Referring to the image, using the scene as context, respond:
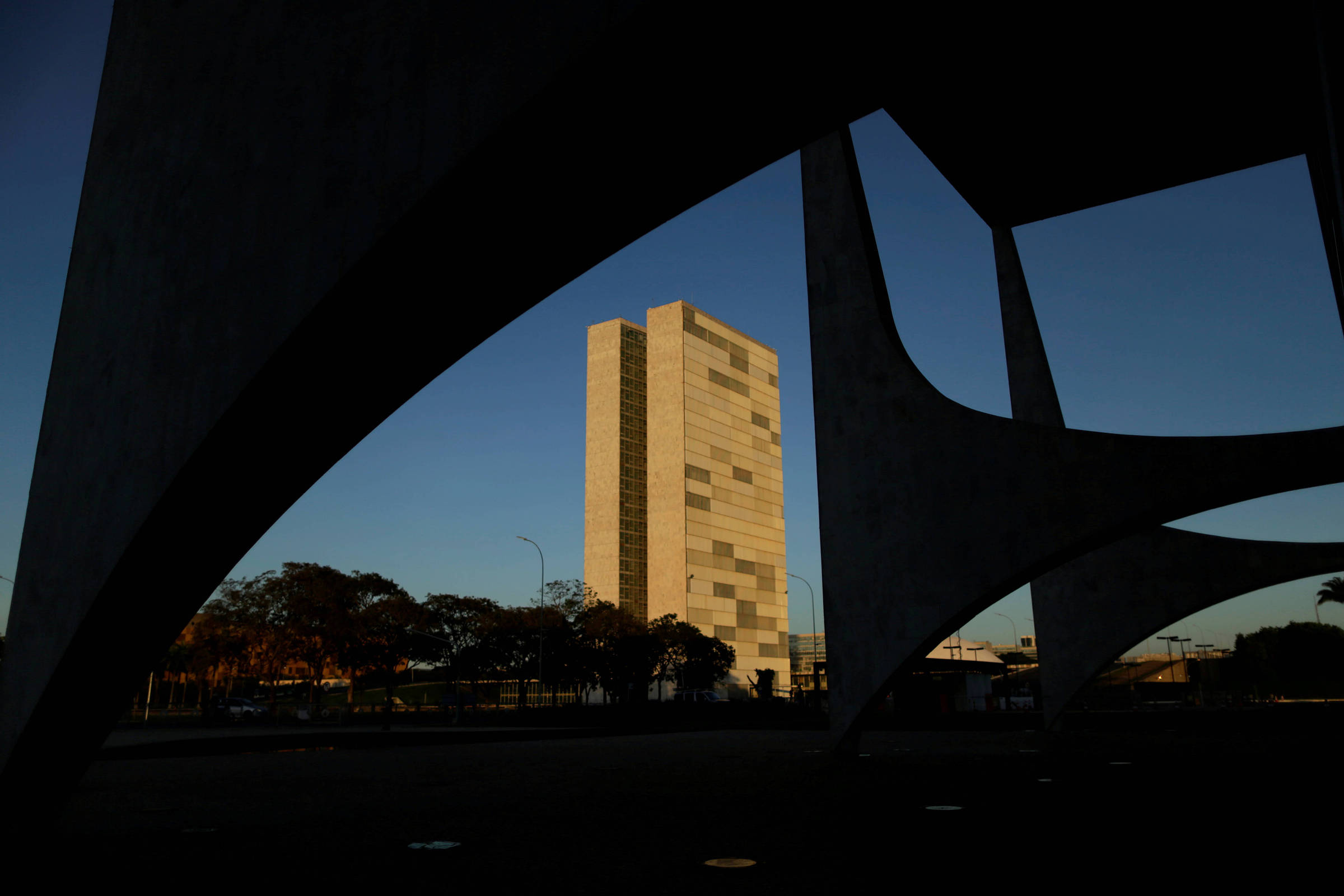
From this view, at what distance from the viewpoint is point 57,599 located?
21.4 ft

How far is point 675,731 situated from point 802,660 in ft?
492

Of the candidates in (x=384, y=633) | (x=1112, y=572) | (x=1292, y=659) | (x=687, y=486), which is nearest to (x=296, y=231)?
(x=1112, y=572)

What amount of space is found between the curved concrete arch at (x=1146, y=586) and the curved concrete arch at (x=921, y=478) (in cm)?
784

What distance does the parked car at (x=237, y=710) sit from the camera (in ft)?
131

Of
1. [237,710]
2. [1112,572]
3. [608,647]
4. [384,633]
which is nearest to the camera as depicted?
[1112,572]

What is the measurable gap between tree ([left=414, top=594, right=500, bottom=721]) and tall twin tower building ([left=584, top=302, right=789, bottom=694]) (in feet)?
155

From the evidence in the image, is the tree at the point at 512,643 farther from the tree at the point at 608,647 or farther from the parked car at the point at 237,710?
the parked car at the point at 237,710

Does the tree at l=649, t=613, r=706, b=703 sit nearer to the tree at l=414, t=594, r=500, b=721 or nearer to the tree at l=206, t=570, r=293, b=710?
the tree at l=414, t=594, r=500, b=721

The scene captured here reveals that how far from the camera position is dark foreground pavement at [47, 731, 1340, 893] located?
4.91 m

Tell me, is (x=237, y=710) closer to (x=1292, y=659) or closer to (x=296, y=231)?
(x=296, y=231)

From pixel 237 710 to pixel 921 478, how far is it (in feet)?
127

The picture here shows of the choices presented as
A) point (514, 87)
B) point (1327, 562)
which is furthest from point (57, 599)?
point (1327, 562)

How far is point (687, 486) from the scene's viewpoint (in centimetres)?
9969

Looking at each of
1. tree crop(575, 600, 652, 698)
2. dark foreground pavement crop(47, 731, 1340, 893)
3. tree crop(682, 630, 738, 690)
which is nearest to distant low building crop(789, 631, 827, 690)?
tree crop(682, 630, 738, 690)
